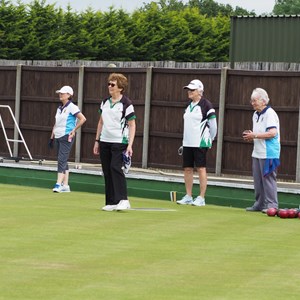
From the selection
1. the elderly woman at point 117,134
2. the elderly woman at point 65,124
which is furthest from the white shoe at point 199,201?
the elderly woman at point 65,124

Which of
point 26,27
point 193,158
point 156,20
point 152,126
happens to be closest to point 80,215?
point 193,158

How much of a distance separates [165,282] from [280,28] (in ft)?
51.6

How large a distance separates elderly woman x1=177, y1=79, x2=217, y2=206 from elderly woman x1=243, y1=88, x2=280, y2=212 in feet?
2.88

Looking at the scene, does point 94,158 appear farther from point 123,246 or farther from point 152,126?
point 123,246

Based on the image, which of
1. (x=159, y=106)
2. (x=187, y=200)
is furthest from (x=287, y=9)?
(x=187, y=200)

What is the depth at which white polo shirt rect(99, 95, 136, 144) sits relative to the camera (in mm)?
14867

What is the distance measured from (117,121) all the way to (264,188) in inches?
95.8

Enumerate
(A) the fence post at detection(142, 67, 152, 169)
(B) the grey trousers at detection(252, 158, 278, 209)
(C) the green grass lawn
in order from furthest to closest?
(A) the fence post at detection(142, 67, 152, 169)
(B) the grey trousers at detection(252, 158, 278, 209)
(C) the green grass lawn

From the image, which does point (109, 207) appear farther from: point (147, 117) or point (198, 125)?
point (147, 117)

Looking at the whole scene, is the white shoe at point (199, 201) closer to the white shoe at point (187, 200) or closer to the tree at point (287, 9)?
the white shoe at point (187, 200)

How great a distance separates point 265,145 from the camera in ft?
52.2

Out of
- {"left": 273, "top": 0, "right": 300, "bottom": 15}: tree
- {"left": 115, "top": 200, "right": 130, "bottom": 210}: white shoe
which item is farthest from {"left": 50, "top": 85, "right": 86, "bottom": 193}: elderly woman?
{"left": 273, "top": 0, "right": 300, "bottom": 15}: tree

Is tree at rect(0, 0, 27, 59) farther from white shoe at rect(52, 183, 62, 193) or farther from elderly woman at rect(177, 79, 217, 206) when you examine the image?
elderly woman at rect(177, 79, 217, 206)

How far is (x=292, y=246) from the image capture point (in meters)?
11.7
